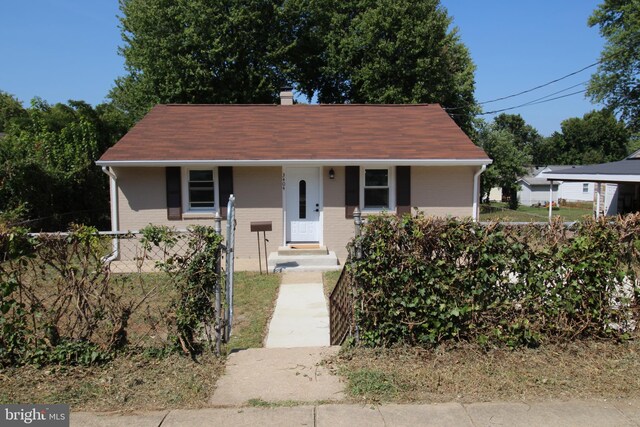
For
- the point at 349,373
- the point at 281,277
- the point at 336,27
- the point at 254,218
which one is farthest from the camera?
the point at 336,27

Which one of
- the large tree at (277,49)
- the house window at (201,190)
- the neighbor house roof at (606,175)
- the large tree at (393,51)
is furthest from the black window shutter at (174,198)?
the neighbor house roof at (606,175)

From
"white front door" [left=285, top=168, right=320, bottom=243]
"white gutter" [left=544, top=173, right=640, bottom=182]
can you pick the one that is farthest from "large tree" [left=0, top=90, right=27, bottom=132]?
"white gutter" [left=544, top=173, right=640, bottom=182]

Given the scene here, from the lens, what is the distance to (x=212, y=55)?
73.8 feet

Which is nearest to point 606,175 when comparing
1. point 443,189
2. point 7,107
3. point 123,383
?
point 443,189

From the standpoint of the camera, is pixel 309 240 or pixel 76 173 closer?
pixel 309 240

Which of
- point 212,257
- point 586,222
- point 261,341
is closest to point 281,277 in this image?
point 261,341

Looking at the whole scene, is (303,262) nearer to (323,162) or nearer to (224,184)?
(323,162)

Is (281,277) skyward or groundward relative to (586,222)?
groundward

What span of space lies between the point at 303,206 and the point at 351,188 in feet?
4.73

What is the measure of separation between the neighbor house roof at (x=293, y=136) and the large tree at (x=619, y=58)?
2188 centimetres

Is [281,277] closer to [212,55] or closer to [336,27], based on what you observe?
[212,55]

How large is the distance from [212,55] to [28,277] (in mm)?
19830

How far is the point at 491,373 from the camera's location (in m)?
4.43

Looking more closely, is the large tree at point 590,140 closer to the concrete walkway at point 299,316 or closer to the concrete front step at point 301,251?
the concrete front step at point 301,251
